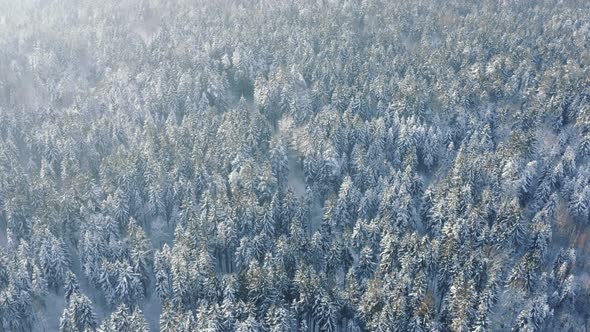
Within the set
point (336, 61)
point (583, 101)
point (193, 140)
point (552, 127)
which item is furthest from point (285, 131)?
point (583, 101)

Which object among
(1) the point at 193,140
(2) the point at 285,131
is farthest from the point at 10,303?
(2) the point at 285,131

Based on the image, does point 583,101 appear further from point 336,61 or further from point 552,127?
point 336,61

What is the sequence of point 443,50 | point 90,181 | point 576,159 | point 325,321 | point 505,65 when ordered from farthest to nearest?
point 443,50 → point 505,65 → point 576,159 → point 90,181 → point 325,321

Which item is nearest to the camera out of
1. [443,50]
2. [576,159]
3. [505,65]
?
[576,159]

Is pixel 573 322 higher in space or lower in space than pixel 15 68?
lower

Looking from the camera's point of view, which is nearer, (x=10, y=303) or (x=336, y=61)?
(x=10, y=303)

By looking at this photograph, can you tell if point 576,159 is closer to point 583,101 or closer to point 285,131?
point 583,101
